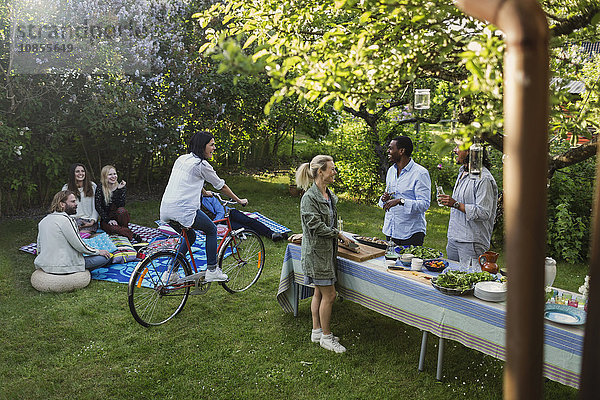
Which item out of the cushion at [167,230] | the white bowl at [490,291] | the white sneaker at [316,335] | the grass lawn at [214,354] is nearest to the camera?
the white bowl at [490,291]

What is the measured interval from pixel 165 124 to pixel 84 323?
6.25 m

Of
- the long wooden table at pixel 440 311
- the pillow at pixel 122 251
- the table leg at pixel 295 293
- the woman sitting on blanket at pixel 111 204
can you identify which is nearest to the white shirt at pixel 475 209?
the long wooden table at pixel 440 311

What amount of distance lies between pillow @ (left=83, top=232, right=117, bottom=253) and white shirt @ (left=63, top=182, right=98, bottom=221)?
582 millimetres

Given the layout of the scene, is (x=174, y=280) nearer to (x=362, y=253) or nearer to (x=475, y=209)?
(x=362, y=253)

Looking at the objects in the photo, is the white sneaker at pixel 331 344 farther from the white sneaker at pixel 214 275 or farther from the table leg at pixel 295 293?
the white sneaker at pixel 214 275

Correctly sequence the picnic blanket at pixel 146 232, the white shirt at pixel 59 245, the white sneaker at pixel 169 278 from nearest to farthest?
the white sneaker at pixel 169 278
the white shirt at pixel 59 245
the picnic blanket at pixel 146 232

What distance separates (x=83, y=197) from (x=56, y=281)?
6.81 feet

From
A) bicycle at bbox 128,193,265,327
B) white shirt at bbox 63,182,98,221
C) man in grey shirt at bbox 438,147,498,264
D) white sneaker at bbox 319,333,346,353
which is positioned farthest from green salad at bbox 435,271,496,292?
white shirt at bbox 63,182,98,221

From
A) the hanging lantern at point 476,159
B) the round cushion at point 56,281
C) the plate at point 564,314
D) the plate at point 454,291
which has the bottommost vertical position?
the round cushion at point 56,281

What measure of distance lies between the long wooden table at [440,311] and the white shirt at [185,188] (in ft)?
3.85

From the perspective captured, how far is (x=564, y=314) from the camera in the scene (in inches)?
145

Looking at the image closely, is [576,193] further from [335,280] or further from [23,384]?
[23,384]

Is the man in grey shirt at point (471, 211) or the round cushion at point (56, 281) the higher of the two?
the man in grey shirt at point (471, 211)

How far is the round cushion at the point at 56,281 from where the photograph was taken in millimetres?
6254
